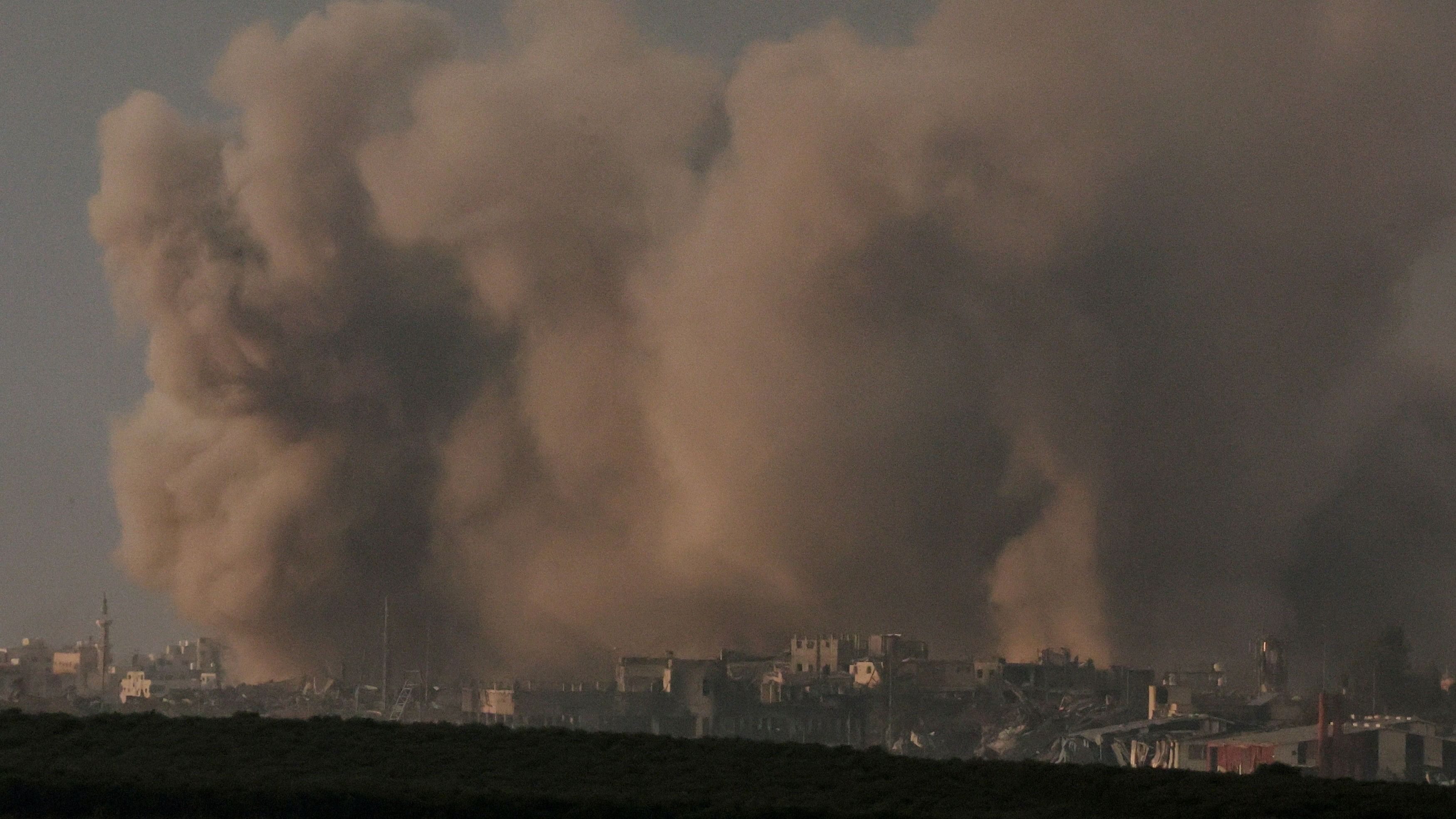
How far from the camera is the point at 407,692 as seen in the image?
9350cm

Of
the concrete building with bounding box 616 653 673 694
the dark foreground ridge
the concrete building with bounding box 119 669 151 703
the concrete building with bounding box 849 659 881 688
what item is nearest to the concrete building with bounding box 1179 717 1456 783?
the concrete building with bounding box 849 659 881 688

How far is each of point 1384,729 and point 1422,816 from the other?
48.0 meters

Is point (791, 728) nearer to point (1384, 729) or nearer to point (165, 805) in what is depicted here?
point (1384, 729)

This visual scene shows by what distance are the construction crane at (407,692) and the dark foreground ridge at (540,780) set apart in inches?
2032

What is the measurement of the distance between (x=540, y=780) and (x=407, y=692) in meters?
63.2

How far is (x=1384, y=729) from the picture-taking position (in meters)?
73.1

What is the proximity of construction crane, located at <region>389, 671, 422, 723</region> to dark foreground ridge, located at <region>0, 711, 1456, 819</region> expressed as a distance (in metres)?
51.6

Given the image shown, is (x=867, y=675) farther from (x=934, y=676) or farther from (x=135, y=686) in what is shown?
(x=135, y=686)

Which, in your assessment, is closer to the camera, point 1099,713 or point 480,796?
point 480,796

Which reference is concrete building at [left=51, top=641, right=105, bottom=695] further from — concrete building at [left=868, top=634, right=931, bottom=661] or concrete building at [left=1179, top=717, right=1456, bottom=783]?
concrete building at [left=1179, top=717, right=1456, bottom=783]

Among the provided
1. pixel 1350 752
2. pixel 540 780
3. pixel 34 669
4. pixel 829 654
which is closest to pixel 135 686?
pixel 34 669

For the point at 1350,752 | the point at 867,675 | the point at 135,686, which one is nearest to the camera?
the point at 1350,752

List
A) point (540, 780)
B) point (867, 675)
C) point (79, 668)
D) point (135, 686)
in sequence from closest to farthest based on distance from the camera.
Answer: point (540, 780), point (867, 675), point (135, 686), point (79, 668)

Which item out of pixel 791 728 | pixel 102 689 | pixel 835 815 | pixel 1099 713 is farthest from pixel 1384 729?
pixel 102 689
